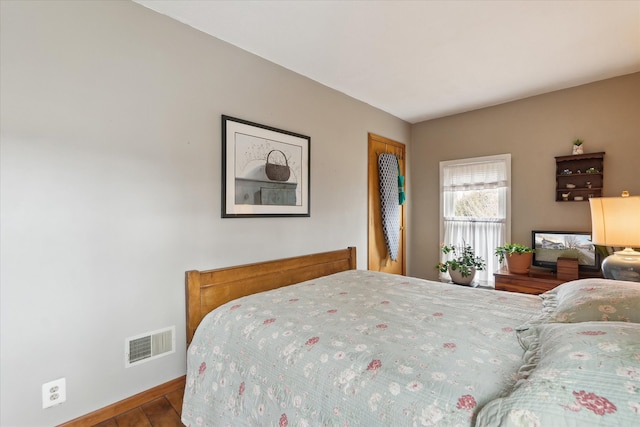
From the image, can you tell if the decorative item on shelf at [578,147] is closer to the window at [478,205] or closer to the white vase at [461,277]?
the window at [478,205]

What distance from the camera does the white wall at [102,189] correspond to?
1497 millimetres

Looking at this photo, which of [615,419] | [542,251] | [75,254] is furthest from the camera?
[542,251]

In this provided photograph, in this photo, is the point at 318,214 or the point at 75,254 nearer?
the point at 75,254

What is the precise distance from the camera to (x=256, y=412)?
4.25 feet

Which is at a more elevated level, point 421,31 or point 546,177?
point 421,31

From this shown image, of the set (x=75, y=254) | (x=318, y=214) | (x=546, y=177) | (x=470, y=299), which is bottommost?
(x=470, y=299)

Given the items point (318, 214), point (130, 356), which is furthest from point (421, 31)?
point (130, 356)

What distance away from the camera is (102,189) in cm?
173

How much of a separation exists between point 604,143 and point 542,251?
1188 millimetres

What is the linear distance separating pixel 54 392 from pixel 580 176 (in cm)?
449

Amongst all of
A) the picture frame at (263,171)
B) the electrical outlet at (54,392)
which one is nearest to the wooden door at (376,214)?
the picture frame at (263,171)

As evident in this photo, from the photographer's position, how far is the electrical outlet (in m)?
1.56

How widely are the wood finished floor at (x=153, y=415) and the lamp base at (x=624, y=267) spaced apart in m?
2.98

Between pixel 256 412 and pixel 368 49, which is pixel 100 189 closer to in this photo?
pixel 256 412
